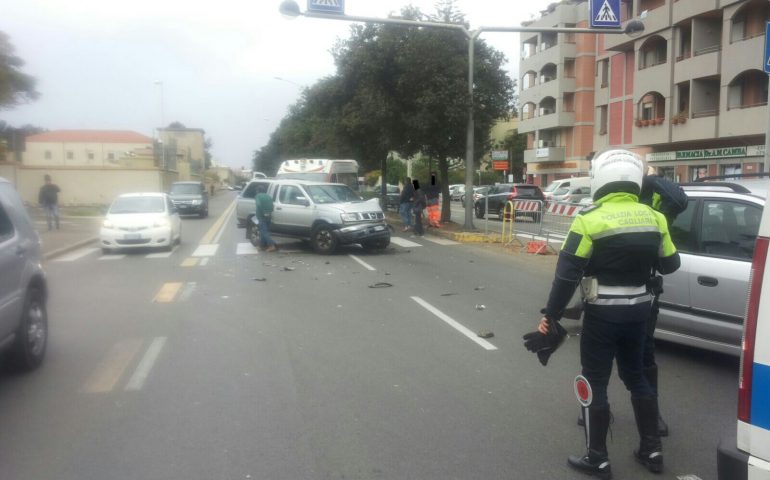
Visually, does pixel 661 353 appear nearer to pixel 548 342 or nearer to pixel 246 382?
pixel 548 342

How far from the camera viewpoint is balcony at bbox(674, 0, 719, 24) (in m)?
35.9

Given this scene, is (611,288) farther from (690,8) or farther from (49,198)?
(690,8)

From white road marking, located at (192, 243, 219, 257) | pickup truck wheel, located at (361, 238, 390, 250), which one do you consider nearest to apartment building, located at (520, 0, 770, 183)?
pickup truck wheel, located at (361, 238, 390, 250)

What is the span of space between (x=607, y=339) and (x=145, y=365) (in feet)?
15.3

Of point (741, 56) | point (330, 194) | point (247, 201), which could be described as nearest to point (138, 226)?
point (247, 201)

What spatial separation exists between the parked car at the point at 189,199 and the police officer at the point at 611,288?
31462 mm

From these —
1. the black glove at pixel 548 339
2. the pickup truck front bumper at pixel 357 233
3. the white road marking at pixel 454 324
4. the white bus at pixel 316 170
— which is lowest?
the white road marking at pixel 454 324

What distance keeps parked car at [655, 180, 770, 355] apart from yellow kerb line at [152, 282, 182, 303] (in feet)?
23.8

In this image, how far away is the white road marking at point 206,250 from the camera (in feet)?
60.1

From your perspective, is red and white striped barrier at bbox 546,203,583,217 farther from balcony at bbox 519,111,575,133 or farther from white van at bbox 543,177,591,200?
balcony at bbox 519,111,575,133

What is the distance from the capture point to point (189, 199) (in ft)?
114

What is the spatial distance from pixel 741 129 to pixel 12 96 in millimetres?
30699

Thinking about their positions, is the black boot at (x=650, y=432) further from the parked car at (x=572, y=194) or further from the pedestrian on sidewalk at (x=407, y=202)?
the parked car at (x=572, y=194)

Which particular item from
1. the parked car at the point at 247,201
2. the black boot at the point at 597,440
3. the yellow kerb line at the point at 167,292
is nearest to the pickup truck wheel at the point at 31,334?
the yellow kerb line at the point at 167,292
